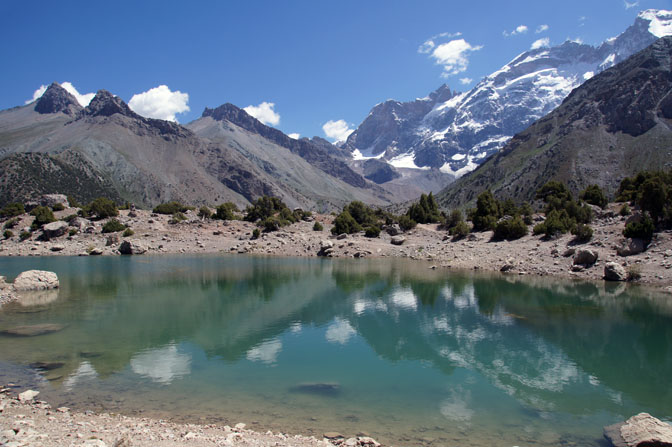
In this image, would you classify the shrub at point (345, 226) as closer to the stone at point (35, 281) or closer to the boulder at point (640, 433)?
the stone at point (35, 281)

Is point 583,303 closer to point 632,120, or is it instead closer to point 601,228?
point 601,228

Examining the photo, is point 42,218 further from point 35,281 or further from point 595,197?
point 595,197

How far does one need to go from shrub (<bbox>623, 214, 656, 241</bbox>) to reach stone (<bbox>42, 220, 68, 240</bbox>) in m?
71.4

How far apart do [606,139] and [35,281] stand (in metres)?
172

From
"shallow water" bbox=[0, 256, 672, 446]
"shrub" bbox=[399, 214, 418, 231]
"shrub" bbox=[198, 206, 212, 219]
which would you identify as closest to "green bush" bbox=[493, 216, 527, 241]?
"shrub" bbox=[399, 214, 418, 231]

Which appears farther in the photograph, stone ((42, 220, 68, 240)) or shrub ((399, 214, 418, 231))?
shrub ((399, 214, 418, 231))

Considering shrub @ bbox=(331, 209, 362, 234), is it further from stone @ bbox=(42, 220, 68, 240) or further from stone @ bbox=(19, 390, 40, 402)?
stone @ bbox=(19, 390, 40, 402)

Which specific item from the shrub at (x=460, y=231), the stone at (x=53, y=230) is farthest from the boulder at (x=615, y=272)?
the stone at (x=53, y=230)

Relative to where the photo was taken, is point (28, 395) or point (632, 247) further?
point (632, 247)

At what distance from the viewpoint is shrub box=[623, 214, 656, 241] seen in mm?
38312

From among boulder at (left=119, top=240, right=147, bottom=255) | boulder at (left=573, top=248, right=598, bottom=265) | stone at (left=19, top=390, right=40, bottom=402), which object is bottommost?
stone at (left=19, top=390, right=40, bottom=402)

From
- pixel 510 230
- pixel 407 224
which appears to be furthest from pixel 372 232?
pixel 510 230

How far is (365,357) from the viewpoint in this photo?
1811 centimetres

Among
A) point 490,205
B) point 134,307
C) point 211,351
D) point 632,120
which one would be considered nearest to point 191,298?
point 134,307
